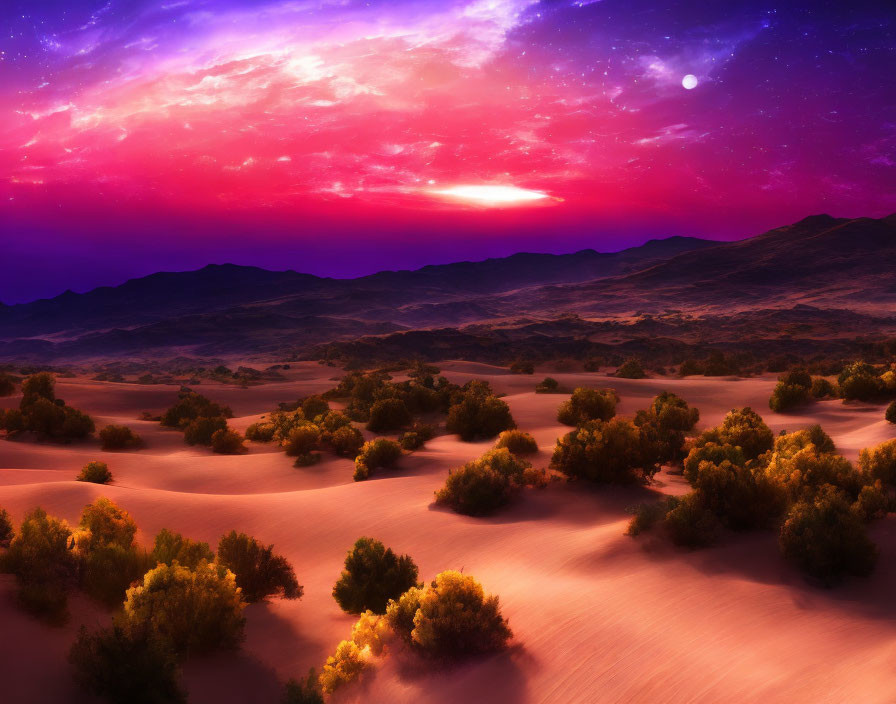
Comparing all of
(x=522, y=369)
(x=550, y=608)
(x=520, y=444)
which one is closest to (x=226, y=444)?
(x=520, y=444)

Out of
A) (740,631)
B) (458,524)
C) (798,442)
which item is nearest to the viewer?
(740,631)

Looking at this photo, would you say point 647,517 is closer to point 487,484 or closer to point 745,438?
point 487,484

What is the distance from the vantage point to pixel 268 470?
14234 millimetres

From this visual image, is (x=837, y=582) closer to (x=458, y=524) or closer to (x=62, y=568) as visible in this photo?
(x=458, y=524)

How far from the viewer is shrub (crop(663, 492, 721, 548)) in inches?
294

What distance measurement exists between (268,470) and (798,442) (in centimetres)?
1088

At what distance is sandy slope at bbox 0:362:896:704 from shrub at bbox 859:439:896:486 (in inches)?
51.8

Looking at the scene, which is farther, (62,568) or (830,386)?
(830,386)

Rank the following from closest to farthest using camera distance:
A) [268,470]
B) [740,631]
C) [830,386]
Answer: [740,631] → [268,470] → [830,386]

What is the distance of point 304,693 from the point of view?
5.51 metres

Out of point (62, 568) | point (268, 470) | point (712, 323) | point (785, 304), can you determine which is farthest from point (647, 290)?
point (62, 568)

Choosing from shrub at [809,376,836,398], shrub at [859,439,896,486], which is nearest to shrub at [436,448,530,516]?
shrub at [859,439,896,486]

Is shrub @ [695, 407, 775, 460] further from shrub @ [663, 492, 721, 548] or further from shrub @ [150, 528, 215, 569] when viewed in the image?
shrub @ [150, 528, 215, 569]

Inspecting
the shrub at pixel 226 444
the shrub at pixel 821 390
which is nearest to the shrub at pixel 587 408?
the shrub at pixel 821 390
